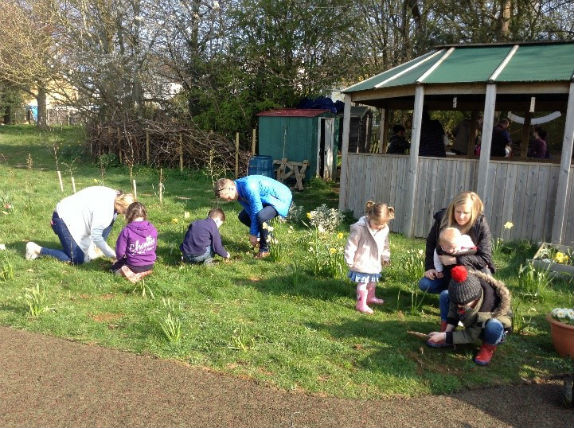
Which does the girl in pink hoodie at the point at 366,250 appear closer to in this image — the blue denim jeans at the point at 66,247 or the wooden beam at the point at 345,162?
the blue denim jeans at the point at 66,247

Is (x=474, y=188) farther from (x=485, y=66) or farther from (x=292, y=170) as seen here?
(x=292, y=170)

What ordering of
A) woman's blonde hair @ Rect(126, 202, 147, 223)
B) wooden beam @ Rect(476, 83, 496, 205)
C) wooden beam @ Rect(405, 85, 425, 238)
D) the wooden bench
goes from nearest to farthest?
woman's blonde hair @ Rect(126, 202, 147, 223), wooden beam @ Rect(476, 83, 496, 205), wooden beam @ Rect(405, 85, 425, 238), the wooden bench

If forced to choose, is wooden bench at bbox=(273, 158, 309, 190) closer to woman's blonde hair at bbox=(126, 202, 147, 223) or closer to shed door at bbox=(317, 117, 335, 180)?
shed door at bbox=(317, 117, 335, 180)

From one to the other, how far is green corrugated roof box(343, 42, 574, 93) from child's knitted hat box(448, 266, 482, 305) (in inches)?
188

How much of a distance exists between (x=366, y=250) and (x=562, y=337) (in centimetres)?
189

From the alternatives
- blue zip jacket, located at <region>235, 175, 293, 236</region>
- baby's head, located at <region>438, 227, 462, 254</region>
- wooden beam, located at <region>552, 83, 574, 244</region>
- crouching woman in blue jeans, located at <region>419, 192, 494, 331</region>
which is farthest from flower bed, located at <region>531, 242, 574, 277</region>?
blue zip jacket, located at <region>235, 175, 293, 236</region>

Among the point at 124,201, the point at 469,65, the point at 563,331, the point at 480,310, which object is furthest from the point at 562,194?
the point at 124,201

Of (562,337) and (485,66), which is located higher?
(485,66)

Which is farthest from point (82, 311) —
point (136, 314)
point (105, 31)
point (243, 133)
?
point (105, 31)

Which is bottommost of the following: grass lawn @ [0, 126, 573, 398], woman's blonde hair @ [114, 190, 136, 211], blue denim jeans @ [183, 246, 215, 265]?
grass lawn @ [0, 126, 573, 398]

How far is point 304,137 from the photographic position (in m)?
14.1

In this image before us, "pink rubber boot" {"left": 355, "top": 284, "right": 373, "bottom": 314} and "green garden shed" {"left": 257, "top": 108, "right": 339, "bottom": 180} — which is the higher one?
"green garden shed" {"left": 257, "top": 108, "right": 339, "bottom": 180}

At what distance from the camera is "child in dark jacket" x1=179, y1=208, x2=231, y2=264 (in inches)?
250

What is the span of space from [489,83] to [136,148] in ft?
38.8
